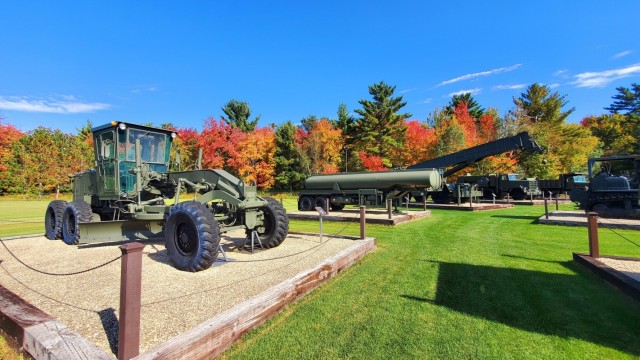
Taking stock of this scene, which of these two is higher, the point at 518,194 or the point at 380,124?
the point at 380,124

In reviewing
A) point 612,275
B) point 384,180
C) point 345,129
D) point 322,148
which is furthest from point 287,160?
point 612,275

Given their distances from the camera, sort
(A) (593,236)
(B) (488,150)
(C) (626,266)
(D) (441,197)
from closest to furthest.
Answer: (C) (626,266)
(A) (593,236)
(B) (488,150)
(D) (441,197)

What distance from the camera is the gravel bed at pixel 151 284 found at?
132 inches

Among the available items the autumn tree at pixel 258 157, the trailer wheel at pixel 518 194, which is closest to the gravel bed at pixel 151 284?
the trailer wheel at pixel 518 194

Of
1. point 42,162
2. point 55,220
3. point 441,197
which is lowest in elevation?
point 55,220

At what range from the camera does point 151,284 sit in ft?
15.5

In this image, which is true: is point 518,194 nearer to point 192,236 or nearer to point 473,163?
point 473,163

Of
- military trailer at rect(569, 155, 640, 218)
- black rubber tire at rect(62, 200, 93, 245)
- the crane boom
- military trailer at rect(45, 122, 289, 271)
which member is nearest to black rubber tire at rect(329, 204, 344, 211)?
the crane boom

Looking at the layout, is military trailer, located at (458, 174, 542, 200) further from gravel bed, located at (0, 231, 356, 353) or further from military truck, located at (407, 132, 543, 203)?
gravel bed, located at (0, 231, 356, 353)

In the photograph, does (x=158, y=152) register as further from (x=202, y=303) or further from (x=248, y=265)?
(x=202, y=303)

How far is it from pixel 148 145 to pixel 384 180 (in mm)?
9483

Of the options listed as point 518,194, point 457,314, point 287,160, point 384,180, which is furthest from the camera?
point 287,160

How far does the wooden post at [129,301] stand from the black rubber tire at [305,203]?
13530mm

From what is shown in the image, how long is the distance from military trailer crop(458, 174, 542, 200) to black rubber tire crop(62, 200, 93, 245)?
2170 cm
